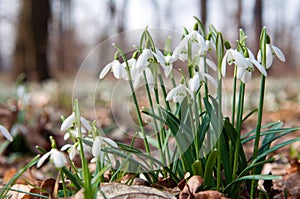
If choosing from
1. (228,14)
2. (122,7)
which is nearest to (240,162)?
(122,7)

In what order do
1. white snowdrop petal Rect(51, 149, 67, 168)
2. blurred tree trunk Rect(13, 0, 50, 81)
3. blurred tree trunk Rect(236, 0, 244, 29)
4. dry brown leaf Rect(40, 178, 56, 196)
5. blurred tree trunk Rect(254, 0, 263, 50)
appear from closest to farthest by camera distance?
white snowdrop petal Rect(51, 149, 67, 168)
dry brown leaf Rect(40, 178, 56, 196)
blurred tree trunk Rect(13, 0, 50, 81)
blurred tree trunk Rect(254, 0, 263, 50)
blurred tree trunk Rect(236, 0, 244, 29)

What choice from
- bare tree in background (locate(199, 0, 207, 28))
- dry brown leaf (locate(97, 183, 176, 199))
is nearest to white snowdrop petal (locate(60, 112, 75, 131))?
dry brown leaf (locate(97, 183, 176, 199))

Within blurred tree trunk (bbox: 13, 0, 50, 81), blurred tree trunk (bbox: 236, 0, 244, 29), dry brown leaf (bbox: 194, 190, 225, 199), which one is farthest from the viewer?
blurred tree trunk (bbox: 236, 0, 244, 29)

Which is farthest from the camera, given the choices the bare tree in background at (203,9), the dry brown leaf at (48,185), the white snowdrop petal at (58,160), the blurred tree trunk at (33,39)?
the bare tree in background at (203,9)

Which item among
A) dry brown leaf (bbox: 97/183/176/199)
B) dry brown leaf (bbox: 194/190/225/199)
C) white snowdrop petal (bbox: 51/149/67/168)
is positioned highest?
white snowdrop petal (bbox: 51/149/67/168)

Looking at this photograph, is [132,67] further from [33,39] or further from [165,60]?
[33,39]

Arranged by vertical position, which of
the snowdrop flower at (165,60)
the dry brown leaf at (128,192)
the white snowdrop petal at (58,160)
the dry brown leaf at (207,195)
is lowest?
the dry brown leaf at (207,195)

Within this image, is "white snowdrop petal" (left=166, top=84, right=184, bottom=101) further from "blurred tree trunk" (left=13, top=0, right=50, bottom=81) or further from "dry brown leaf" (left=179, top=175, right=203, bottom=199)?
"blurred tree trunk" (left=13, top=0, right=50, bottom=81)

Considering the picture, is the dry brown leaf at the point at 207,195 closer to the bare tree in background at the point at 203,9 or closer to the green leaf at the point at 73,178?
the green leaf at the point at 73,178

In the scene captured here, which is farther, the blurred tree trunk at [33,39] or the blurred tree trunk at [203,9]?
the blurred tree trunk at [203,9]

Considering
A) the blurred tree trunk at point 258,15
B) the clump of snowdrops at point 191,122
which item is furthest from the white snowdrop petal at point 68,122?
the blurred tree trunk at point 258,15
